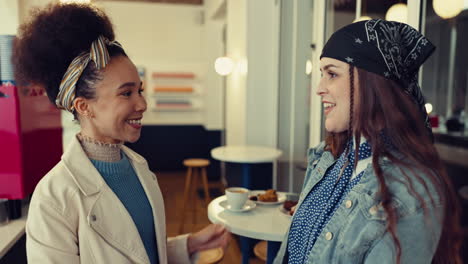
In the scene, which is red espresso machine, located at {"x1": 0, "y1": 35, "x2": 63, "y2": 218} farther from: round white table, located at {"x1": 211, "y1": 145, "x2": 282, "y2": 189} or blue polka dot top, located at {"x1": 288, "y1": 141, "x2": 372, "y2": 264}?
round white table, located at {"x1": 211, "y1": 145, "x2": 282, "y2": 189}

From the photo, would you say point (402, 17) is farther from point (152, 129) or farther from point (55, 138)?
point (152, 129)

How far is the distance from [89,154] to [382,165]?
856 millimetres

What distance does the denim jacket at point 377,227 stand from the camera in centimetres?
86

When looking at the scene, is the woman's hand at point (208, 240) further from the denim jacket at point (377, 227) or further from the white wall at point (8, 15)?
the white wall at point (8, 15)

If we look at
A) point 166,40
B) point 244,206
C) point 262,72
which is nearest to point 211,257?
point 244,206

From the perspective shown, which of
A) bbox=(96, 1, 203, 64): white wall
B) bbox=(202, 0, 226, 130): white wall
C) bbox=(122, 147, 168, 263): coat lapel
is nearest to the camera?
bbox=(122, 147, 168, 263): coat lapel

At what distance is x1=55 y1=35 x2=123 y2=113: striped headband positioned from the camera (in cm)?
103

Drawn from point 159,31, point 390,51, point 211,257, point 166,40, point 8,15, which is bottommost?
point 211,257

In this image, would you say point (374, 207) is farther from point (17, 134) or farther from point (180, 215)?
point (180, 215)

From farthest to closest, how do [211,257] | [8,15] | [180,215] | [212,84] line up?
[212,84]
[180,215]
[8,15]
[211,257]

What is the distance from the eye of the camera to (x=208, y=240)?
51.3 inches

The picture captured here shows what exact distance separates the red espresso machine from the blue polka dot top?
1121 mm

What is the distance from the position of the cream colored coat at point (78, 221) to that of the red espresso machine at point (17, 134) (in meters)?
0.57

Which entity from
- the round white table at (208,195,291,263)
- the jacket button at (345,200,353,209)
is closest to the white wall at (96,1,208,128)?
the round white table at (208,195,291,263)
